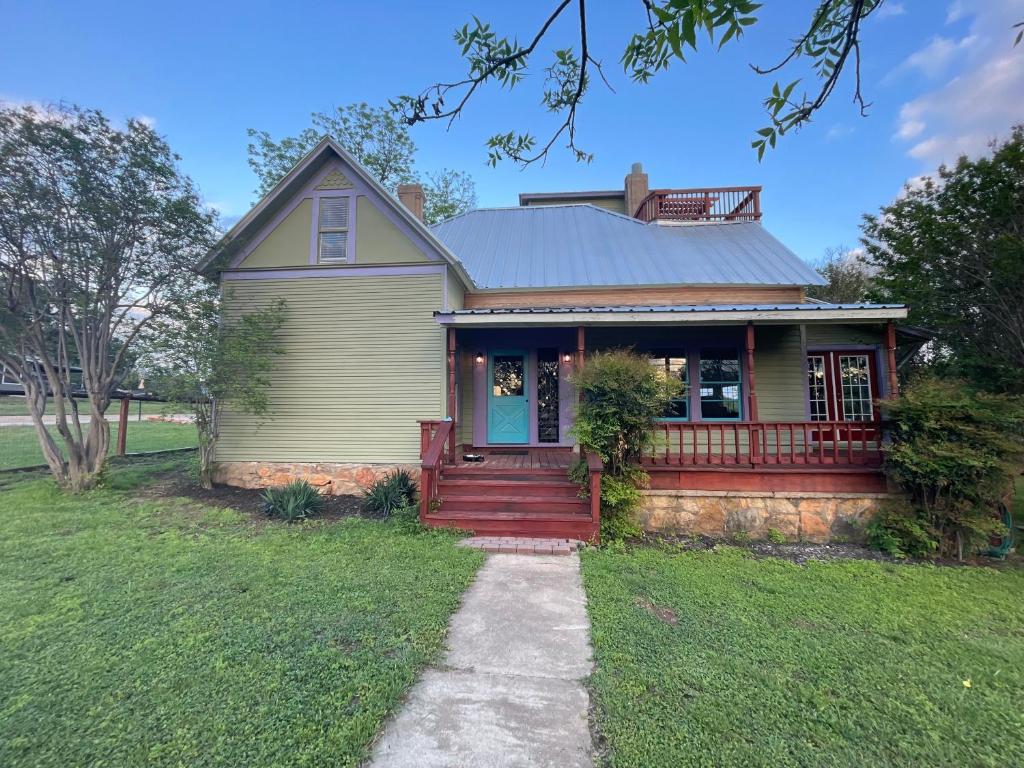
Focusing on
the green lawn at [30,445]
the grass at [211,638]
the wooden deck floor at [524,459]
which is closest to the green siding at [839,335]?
the wooden deck floor at [524,459]

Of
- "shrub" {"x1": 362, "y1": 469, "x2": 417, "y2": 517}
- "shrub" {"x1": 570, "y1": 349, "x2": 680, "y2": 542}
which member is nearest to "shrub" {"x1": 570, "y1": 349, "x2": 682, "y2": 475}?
"shrub" {"x1": 570, "y1": 349, "x2": 680, "y2": 542}

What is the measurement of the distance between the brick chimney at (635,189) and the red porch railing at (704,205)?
1756 mm

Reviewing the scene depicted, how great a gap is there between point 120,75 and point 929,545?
16.3 meters

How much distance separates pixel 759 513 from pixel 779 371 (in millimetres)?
3834

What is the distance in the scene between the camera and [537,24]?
242cm

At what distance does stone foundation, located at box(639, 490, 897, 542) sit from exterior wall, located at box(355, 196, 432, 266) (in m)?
6.10

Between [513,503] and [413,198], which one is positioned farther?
[413,198]

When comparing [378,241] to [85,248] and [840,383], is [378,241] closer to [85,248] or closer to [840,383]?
[85,248]

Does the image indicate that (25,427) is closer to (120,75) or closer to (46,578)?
(120,75)

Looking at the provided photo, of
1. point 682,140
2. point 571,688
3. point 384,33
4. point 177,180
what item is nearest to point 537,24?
point 384,33

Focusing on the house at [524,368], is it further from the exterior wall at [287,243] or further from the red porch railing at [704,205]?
the red porch railing at [704,205]

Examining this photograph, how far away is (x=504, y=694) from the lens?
2633mm

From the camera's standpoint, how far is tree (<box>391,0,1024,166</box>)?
66.2 inches

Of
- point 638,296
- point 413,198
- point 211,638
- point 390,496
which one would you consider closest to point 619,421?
point 390,496
